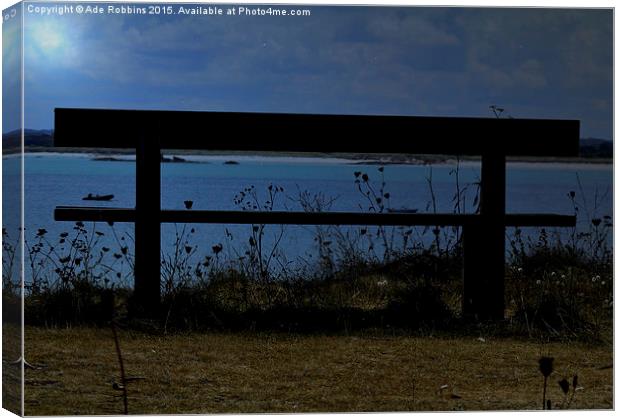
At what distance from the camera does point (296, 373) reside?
4496 mm

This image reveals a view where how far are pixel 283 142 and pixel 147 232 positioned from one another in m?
0.57

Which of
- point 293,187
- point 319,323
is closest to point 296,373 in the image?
point 319,323

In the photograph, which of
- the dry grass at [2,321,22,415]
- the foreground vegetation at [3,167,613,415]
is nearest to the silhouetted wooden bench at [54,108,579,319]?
the foreground vegetation at [3,167,613,415]

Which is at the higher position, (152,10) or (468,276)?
(152,10)

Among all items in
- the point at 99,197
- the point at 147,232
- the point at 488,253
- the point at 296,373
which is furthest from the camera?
the point at 488,253

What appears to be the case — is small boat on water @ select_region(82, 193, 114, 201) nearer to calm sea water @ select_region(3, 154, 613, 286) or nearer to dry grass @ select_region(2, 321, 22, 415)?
calm sea water @ select_region(3, 154, 613, 286)

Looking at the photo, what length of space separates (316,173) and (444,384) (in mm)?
892

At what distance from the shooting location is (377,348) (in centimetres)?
469

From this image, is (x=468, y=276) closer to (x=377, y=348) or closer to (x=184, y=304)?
(x=377, y=348)

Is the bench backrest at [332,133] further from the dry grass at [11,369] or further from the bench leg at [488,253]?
the dry grass at [11,369]

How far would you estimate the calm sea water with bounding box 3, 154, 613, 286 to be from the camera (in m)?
4.64

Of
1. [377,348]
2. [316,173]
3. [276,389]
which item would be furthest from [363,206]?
[276,389]

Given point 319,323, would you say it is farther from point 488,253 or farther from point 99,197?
point 99,197

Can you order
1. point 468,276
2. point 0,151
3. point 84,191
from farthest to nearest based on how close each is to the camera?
point 468,276
point 84,191
point 0,151
